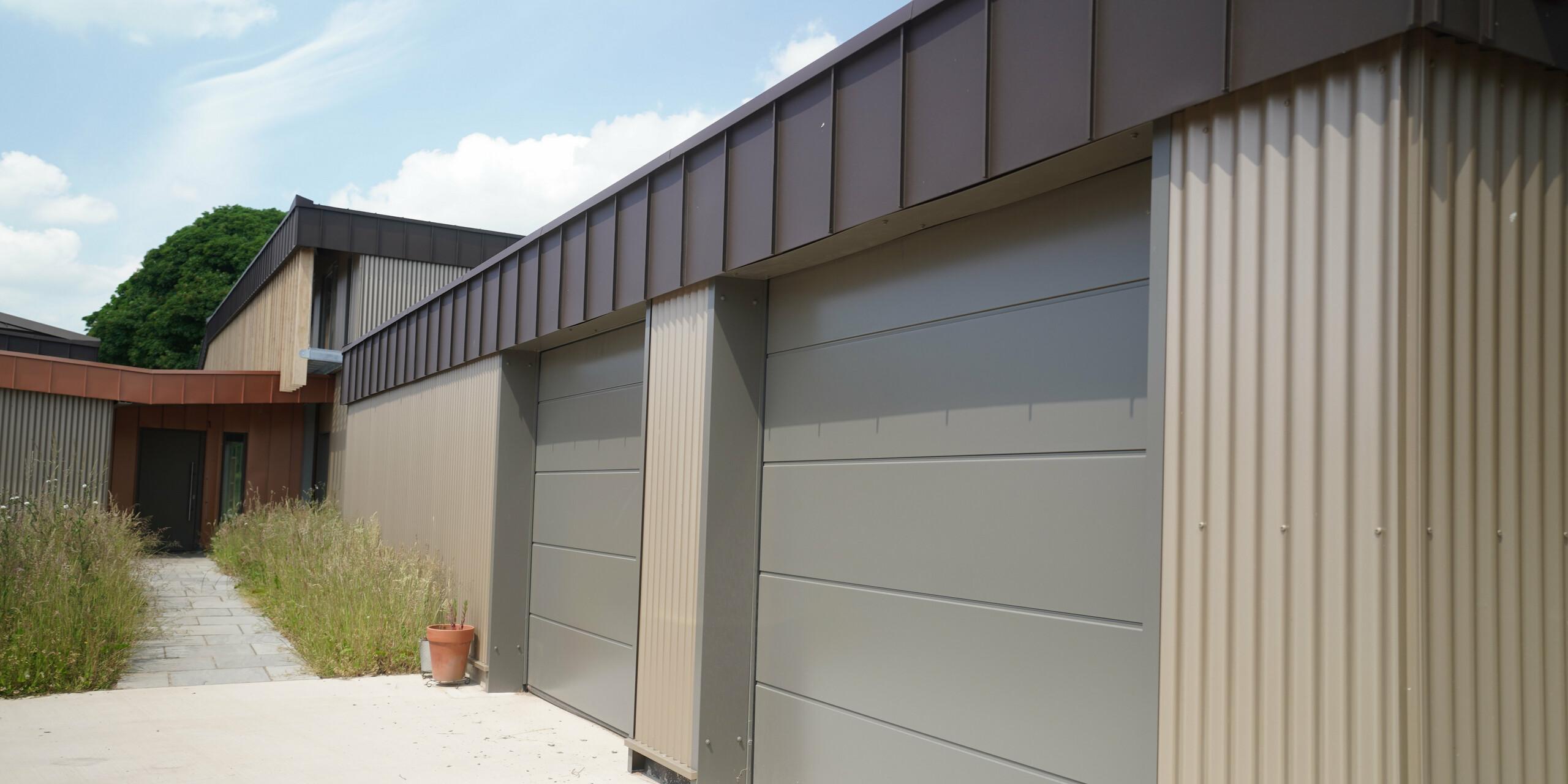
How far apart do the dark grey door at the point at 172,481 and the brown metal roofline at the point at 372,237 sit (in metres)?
4.12

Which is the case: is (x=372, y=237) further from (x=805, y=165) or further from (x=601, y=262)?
(x=805, y=165)

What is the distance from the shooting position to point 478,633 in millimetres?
9523

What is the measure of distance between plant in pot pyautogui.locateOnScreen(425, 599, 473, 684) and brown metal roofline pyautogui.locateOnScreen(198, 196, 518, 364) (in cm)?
Result: 1194

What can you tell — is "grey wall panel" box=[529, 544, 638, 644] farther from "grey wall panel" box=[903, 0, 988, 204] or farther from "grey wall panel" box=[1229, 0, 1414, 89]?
"grey wall panel" box=[1229, 0, 1414, 89]

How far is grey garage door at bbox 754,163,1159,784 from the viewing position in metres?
3.70

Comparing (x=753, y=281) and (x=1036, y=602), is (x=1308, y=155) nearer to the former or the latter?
(x=1036, y=602)

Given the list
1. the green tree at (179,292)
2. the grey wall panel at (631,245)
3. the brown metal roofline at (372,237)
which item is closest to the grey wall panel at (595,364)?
the grey wall panel at (631,245)

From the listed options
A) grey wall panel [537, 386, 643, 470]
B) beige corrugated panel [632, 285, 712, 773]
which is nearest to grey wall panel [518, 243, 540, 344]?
grey wall panel [537, 386, 643, 470]

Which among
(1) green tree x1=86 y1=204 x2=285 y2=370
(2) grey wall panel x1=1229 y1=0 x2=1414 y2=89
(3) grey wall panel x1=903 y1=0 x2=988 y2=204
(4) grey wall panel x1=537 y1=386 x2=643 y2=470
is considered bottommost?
(4) grey wall panel x1=537 y1=386 x2=643 y2=470

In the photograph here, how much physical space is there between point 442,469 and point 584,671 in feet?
12.3

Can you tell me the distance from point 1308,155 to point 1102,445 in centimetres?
134

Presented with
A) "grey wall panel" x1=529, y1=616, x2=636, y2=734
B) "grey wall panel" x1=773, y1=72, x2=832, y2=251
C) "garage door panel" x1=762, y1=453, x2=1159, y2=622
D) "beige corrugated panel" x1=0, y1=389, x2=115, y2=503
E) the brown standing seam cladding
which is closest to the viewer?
the brown standing seam cladding

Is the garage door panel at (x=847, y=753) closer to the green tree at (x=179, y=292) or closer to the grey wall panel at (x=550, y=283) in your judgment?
the grey wall panel at (x=550, y=283)

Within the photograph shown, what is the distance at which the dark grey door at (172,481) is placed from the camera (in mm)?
21812
